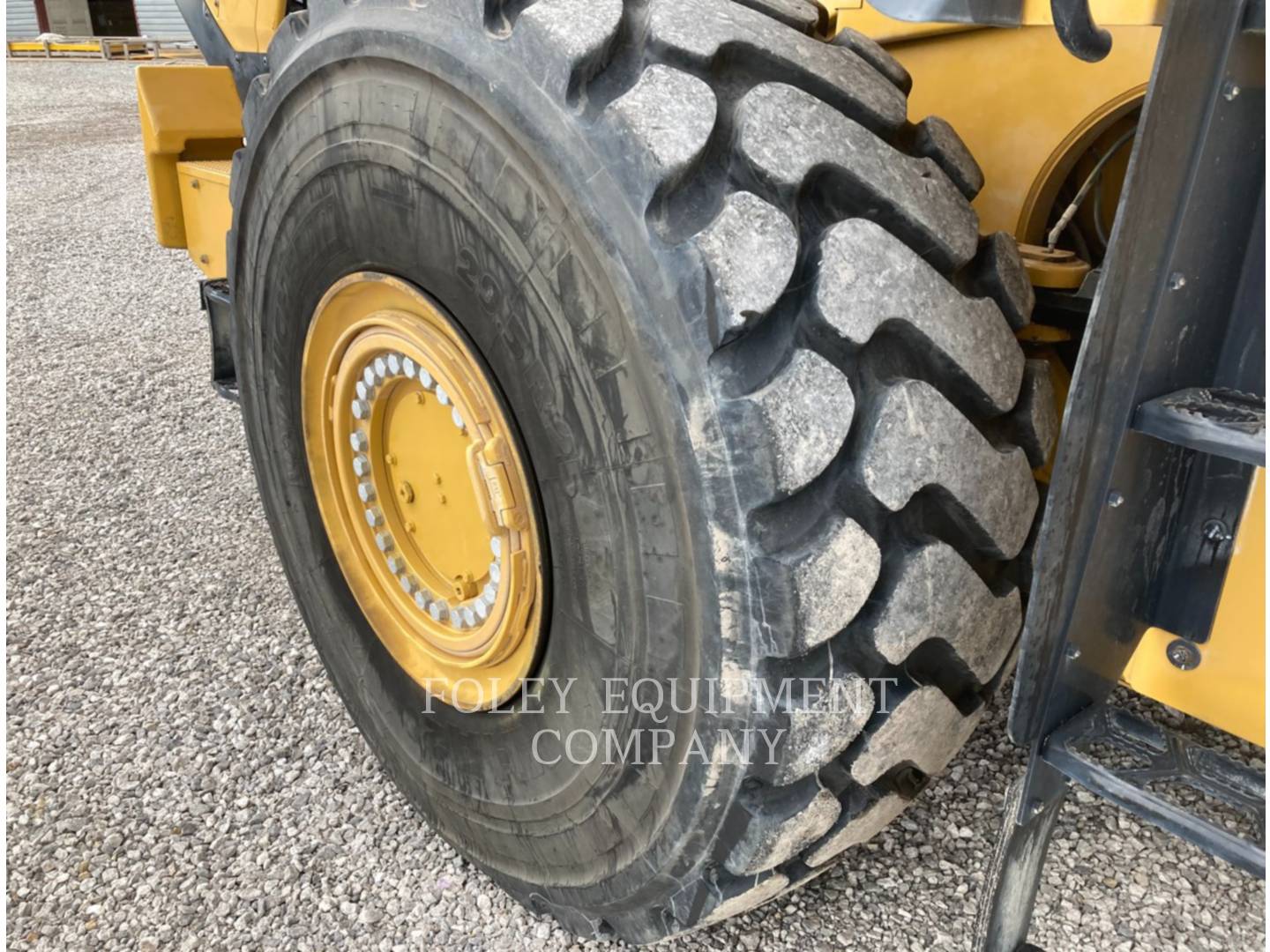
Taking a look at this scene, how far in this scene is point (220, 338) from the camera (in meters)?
2.61

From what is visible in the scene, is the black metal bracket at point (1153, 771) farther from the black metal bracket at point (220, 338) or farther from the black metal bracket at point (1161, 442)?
the black metal bracket at point (220, 338)

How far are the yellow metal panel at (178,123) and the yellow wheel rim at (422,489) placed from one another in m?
1.30

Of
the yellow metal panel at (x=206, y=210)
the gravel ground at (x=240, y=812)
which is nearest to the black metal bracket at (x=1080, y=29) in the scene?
the gravel ground at (x=240, y=812)

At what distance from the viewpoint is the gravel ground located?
1.68 m

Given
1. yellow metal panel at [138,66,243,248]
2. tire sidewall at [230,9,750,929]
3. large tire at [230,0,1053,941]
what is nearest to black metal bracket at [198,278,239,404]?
yellow metal panel at [138,66,243,248]

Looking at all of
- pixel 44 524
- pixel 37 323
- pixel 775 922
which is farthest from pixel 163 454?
pixel 775 922

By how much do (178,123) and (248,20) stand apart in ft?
1.36

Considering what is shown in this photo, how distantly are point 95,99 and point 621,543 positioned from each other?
15220mm

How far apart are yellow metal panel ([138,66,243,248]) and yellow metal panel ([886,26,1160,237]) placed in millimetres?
1912

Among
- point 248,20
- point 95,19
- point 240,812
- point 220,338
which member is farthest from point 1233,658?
point 95,19

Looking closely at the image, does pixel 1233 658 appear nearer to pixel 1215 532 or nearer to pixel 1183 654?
pixel 1183 654

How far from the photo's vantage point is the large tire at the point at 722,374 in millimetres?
1052

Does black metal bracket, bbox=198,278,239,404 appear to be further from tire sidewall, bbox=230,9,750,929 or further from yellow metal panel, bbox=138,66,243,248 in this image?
tire sidewall, bbox=230,9,750,929

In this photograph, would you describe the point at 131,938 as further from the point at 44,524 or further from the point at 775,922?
the point at 44,524
